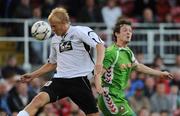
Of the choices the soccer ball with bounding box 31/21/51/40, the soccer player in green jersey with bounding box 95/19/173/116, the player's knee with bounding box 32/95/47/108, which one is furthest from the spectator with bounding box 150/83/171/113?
the player's knee with bounding box 32/95/47/108

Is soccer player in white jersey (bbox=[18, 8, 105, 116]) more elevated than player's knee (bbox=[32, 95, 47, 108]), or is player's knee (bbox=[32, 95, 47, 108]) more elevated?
soccer player in white jersey (bbox=[18, 8, 105, 116])

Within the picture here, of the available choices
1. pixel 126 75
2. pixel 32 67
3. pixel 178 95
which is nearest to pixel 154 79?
pixel 178 95

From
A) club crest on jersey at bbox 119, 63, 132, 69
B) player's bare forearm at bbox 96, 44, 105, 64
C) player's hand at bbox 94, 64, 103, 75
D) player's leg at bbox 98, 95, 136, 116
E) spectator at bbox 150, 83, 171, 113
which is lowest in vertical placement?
spectator at bbox 150, 83, 171, 113

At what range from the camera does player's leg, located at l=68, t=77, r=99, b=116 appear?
1262 cm

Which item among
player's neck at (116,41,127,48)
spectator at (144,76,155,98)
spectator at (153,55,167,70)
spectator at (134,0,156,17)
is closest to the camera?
player's neck at (116,41,127,48)

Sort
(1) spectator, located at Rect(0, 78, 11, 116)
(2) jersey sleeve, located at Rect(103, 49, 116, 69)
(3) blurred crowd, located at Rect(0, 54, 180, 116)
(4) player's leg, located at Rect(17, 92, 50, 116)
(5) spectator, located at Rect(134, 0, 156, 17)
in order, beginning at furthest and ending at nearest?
(5) spectator, located at Rect(134, 0, 156, 17)
(3) blurred crowd, located at Rect(0, 54, 180, 116)
(1) spectator, located at Rect(0, 78, 11, 116)
(2) jersey sleeve, located at Rect(103, 49, 116, 69)
(4) player's leg, located at Rect(17, 92, 50, 116)

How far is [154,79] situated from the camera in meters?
20.3

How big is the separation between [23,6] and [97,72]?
8843mm

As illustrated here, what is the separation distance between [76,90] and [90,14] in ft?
29.3

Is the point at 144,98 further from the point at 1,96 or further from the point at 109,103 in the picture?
the point at 109,103

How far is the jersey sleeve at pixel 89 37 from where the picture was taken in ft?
40.6

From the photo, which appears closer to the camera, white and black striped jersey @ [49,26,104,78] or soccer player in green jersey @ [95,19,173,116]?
white and black striped jersey @ [49,26,104,78]

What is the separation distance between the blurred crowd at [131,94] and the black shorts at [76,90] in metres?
4.38

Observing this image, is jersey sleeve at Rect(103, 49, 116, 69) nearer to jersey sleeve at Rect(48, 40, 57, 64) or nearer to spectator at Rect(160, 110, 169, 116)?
jersey sleeve at Rect(48, 40, 57, 64)
